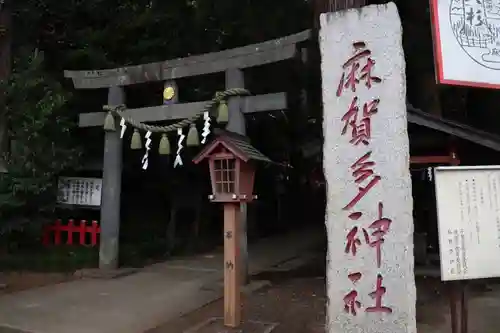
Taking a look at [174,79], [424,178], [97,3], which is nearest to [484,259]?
[424,178]

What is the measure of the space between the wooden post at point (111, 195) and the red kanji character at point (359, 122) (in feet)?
23.3

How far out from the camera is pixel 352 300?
4605 millimetres

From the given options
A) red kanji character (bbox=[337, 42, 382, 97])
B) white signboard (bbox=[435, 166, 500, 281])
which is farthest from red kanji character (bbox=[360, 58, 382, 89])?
white signboard (bbox=[435, 166, 500, 281])

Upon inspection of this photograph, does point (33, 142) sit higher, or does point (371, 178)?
point (33, 142)

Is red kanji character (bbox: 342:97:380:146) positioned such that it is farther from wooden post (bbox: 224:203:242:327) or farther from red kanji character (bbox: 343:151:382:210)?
wooden post (bbox: 224:203:242:327)

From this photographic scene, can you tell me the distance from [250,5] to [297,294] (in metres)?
7.74

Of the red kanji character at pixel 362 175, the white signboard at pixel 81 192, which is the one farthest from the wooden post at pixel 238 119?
the red kanji character at pixel 362 175

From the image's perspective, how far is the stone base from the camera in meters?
6.26

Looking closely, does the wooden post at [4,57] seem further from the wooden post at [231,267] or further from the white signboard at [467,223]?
the white signboard at [467,223]

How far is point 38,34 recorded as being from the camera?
479 inches

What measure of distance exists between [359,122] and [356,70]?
51 cm

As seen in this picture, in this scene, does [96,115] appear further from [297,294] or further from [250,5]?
[297,294]

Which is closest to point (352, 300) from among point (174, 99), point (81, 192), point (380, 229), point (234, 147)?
point (380, 229)

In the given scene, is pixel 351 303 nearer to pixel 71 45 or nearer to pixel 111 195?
pixel 111 195
